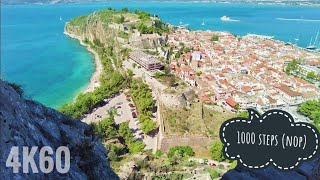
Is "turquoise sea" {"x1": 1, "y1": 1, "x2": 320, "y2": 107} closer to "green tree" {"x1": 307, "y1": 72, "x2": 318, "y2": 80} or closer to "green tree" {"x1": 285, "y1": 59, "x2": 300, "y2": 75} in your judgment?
"green tree" {"x1": 285, "y1": 59, "x2": 300, "y2": 75}

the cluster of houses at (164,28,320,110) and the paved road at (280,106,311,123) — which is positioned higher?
the cluster of houses at (164,28,320,110)

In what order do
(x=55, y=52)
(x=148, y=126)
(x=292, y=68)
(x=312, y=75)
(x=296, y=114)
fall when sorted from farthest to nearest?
(x=55, y=52) < (x=292, y=68) < (x=312, y=75) < (x=296, y=114) < (x=148, y=126)

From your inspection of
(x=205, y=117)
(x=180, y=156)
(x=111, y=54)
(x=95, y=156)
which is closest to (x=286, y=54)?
(x=111, y=54)

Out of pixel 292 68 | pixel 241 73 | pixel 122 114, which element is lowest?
pixel 122 114

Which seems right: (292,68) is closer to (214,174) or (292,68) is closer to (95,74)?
(95,74)

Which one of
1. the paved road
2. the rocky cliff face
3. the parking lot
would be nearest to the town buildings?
the parking lot

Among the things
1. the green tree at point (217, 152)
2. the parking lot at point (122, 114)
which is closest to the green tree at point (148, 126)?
the parking lot at point (122, 114)

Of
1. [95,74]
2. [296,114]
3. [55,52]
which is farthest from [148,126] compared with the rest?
[55,52]
